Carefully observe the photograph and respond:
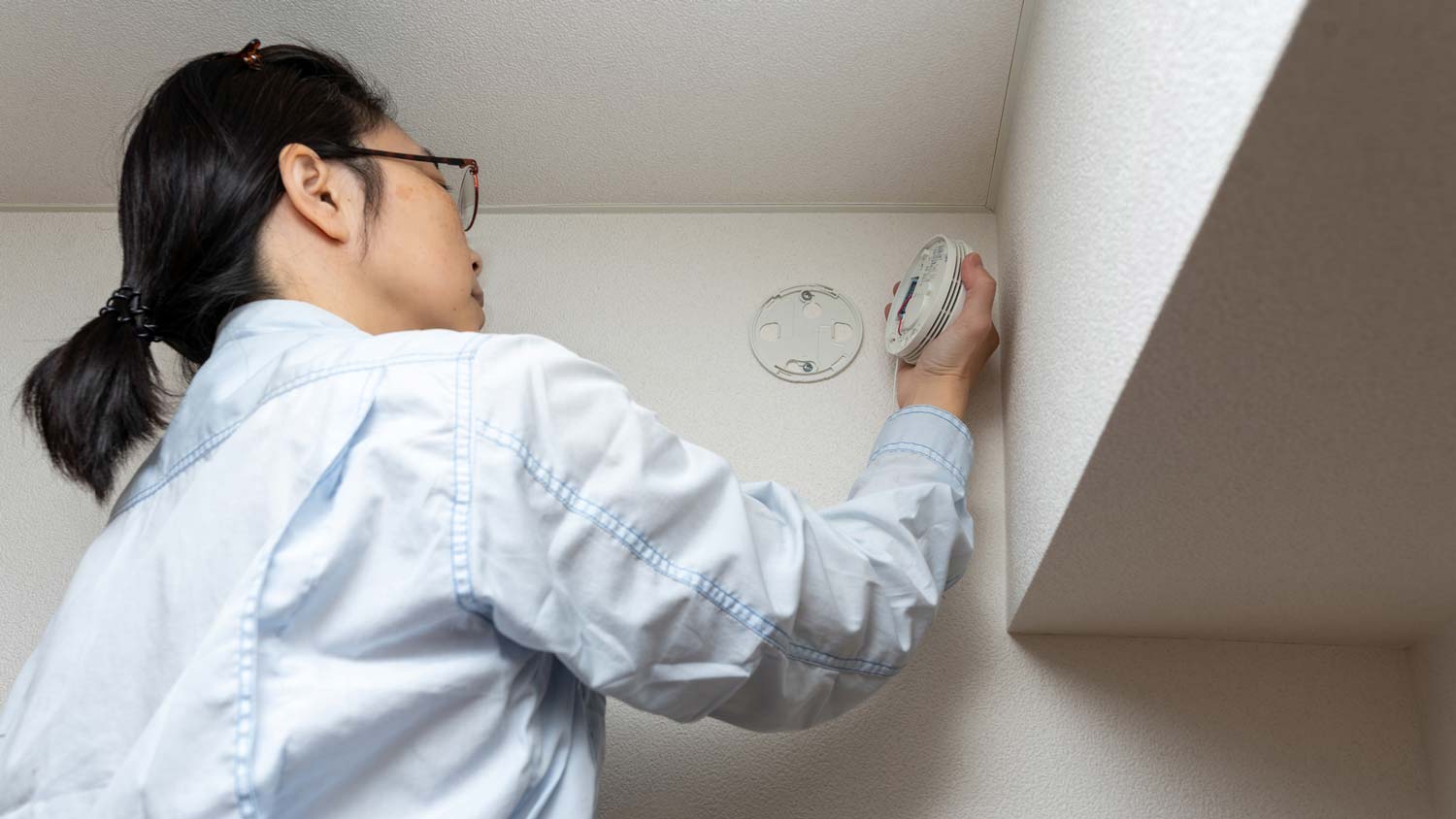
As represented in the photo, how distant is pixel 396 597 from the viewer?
0.81 meters

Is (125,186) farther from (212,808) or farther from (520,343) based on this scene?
(212,808)

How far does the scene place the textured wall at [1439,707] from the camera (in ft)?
3.81

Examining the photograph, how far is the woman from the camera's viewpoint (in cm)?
79

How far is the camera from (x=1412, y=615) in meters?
1.15

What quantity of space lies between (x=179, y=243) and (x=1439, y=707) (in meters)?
1.35

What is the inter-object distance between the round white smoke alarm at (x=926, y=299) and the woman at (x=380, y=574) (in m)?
0.33

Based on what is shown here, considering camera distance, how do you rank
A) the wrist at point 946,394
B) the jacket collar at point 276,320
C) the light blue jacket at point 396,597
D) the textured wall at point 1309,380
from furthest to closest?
the wrist at point 946,394 < the jacket collar at point 276,320 < the light blue jacket at point 396,597 < the textured wall at point 1309,380

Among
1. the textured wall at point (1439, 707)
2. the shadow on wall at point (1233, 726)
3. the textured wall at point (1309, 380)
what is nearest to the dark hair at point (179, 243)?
the textured wall at point (1309, 380)

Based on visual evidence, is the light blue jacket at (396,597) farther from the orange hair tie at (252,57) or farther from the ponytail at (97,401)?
the orange hair tie at (252,57)

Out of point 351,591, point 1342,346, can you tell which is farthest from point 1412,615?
point 351,591

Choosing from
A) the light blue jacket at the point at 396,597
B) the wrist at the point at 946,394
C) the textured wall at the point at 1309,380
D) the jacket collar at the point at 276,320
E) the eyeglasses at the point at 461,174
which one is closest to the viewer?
the textured wall at the point at 1309,380

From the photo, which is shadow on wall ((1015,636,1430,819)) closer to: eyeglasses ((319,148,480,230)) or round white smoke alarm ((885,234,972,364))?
round white smoke alarm ((885,234,972,364))

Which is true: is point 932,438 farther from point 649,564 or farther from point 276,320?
point 276,320

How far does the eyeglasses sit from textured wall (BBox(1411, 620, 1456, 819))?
114cm
